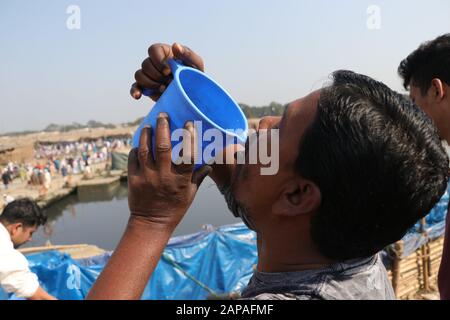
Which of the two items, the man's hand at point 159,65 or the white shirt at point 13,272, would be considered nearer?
the man's hand at point 159,65

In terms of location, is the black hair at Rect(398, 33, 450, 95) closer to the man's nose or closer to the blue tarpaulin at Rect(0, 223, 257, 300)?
the man's nose

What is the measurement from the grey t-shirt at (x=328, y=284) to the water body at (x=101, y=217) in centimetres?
1235

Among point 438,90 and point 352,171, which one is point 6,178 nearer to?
point 438,90

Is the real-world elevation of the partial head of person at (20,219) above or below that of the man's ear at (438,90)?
below

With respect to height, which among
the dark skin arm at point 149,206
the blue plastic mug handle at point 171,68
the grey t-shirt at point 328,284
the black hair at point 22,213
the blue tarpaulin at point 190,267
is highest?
the blue plastic mug handle at point 171,68

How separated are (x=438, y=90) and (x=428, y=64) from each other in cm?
18

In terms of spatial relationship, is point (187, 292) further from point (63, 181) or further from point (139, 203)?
point (63, 181)

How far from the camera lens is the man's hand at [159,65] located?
3.84 feet

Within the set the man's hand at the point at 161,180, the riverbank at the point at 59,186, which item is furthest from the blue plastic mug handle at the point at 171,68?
the riverbank at the point at 59,186

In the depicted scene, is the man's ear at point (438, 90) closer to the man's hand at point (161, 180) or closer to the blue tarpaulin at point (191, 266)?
the man's hand at point (161, 180)

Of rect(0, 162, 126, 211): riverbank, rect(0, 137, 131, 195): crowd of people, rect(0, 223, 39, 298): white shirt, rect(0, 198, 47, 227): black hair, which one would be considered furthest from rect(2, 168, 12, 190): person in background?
rect(0, 223, 39, 298): white shirt

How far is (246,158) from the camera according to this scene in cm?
107

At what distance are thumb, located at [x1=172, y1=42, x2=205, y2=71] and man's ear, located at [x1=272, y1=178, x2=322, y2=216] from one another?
0.50m

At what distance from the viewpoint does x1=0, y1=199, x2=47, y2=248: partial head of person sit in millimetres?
3027
